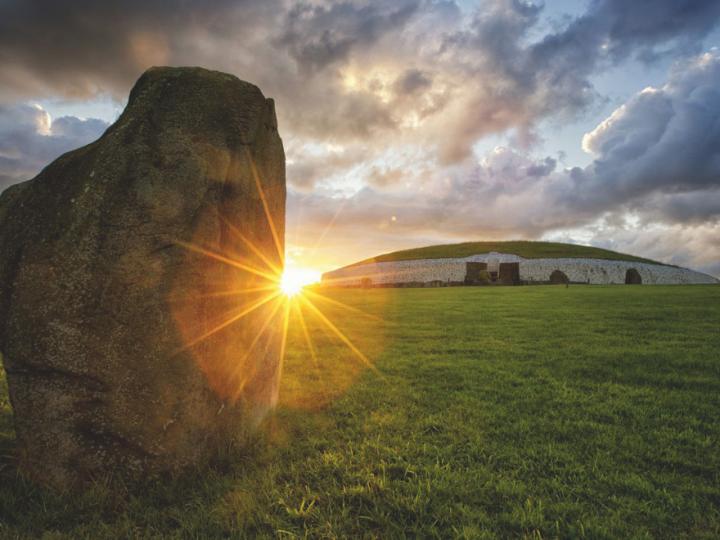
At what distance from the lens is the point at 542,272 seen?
50.7m

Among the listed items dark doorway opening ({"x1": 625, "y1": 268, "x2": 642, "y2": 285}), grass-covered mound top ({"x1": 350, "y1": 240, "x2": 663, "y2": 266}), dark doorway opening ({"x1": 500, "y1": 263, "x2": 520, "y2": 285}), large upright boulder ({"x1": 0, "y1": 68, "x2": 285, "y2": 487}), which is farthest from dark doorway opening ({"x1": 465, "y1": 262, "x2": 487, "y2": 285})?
large upright boulder ({"x1": 0, "y1": 68, "x2": 285, "y2": 487})

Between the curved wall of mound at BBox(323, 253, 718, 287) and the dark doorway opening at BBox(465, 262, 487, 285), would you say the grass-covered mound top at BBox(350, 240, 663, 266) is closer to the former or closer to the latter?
the curved wall of mound at BBox(323, 253, 718, 287)

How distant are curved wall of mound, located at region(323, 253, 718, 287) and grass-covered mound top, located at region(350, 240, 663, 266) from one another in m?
5.87

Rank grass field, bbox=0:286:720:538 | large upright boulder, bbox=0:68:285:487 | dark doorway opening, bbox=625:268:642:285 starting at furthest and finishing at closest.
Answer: dark doorway opening, bbox=625:268:642:285, large upright boulder, bbox=0:68:285:487, grass field, bbox=0:286:720:538

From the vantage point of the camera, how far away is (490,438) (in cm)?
512

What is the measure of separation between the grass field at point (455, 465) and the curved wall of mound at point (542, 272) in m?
42.1

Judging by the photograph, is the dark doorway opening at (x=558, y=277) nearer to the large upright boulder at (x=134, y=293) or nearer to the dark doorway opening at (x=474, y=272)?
the dark doorway opening at (x=474, y=272)

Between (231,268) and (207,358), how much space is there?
3.37 feet

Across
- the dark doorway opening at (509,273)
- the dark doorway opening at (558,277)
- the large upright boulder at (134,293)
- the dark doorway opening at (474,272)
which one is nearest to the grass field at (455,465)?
the large upright boulder at (134,293)

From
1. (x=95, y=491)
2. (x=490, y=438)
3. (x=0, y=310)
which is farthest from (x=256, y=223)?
(x=490, y=438)

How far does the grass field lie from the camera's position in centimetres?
346

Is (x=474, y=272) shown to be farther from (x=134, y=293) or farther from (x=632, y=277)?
(x=134, y=293)

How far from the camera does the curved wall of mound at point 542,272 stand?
168 ft

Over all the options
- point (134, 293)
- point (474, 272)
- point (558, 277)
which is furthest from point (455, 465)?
point (474, 272)
